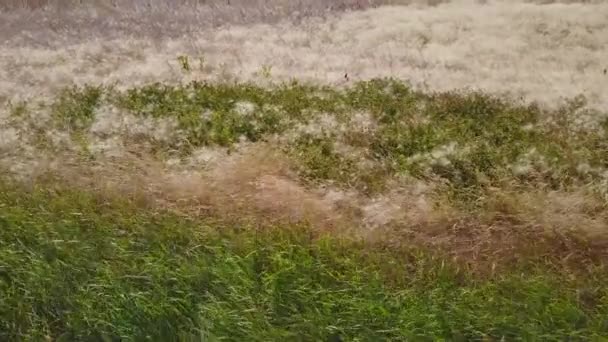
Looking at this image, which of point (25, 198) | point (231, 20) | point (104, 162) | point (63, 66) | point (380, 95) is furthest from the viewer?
point (231, 20)

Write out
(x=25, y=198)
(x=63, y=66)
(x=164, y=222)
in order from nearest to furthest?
(x=164, y=222) → (x=25, y=198) → (x=63, y=66)

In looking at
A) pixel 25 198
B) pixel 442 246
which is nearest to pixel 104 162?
pixel 25 198

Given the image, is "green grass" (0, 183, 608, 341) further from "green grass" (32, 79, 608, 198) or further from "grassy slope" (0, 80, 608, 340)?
"green grass" (32, 79, 608, 198)

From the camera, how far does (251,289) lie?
489 cm

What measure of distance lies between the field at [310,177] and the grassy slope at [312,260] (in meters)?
0.02

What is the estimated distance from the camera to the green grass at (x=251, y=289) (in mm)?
4469

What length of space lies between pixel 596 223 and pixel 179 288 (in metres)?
2.85

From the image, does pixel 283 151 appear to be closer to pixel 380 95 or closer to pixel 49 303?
pixel 380 95

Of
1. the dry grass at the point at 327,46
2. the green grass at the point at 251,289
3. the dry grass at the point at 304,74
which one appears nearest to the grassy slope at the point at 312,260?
the green grass at the point at 251,289

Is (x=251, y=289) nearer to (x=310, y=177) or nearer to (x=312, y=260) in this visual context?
(x=312, y=260)

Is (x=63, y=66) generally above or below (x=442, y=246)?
above

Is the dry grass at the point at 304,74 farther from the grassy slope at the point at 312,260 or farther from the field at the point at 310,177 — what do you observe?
the grassy slope at the point at 312,260

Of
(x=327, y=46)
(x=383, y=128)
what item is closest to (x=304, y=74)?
(x=327, y=46)

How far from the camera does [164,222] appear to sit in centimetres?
554
